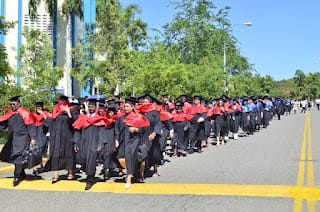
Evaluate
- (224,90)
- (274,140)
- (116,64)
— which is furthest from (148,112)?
(224,90)

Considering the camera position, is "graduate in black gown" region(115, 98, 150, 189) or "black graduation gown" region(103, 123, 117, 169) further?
"black graduation gown" region(103, 123, 117, 169)

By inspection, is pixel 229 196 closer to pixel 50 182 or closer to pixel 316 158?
pixel 50 182

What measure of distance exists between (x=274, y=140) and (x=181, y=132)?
20.3 feet

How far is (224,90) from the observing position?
122 ft

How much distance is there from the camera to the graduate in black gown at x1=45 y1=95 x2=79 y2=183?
372 inches

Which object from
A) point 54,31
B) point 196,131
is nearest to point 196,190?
point 196,131

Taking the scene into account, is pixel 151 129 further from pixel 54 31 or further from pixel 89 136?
pixel 54 31

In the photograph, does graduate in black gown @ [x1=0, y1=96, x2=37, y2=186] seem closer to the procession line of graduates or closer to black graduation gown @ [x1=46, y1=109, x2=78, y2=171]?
the procession line of graduates

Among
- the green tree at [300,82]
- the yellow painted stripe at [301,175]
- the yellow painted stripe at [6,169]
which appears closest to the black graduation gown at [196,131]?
the yellow painted stripe at [301,175]

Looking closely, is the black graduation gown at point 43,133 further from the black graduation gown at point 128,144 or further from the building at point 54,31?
the building at point 54,31

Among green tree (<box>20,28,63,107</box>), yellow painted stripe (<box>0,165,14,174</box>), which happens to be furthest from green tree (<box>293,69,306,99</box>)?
yellow painted stripe (<box>0,165,14,174</box>)

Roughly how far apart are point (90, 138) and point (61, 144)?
700mm

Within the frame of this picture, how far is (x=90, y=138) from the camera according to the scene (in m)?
9.20

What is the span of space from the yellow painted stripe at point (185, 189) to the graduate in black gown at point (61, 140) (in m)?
0.35
